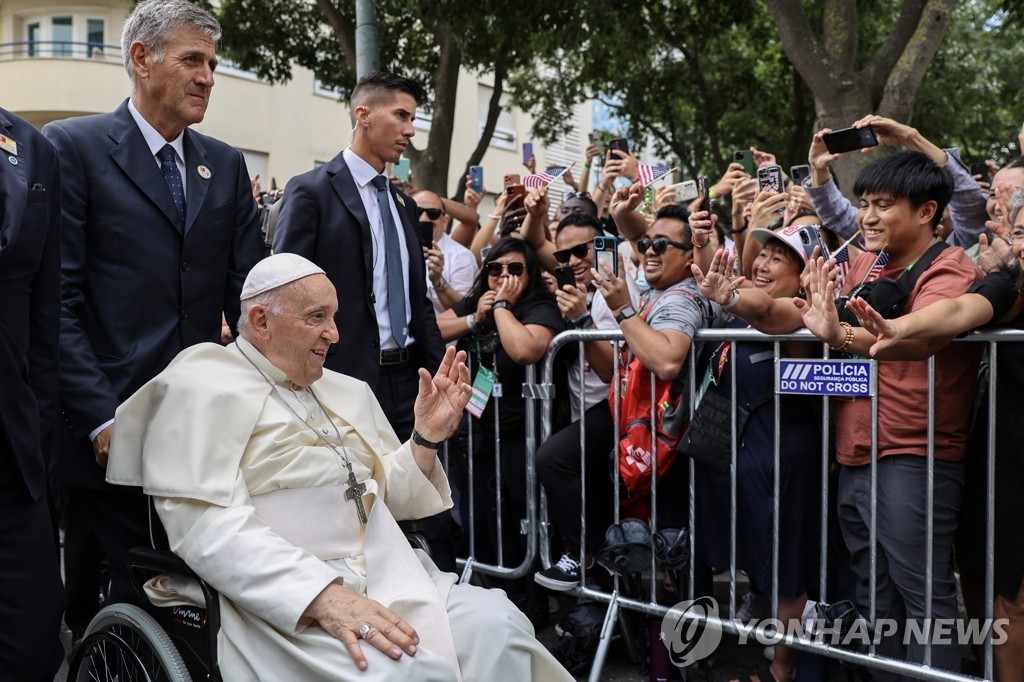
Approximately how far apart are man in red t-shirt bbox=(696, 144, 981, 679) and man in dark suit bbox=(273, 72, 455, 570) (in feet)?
4.47

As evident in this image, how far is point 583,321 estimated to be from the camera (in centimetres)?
489

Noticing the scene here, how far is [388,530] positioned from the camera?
10.4 ft

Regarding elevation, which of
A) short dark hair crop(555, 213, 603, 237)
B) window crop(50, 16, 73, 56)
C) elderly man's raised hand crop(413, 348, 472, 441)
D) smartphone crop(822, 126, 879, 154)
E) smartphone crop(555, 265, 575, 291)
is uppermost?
window crop(50, 16, 73, 56)

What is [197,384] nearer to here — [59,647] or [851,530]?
[59,647]

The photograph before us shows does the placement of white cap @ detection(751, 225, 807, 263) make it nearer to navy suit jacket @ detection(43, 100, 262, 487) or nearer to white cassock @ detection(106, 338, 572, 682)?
white cassock @ detection(106, 338, 572, 682)

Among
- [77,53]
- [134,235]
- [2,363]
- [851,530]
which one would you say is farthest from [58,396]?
[77,53]

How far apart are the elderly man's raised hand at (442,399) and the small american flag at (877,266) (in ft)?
5.39

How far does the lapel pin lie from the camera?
8.67 feet

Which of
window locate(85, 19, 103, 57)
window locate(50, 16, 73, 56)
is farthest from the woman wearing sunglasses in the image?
window locate(50, 16, 73, 56)

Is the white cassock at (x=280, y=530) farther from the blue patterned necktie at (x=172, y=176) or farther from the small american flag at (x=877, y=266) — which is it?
the small american flag at (x=877, y=266)

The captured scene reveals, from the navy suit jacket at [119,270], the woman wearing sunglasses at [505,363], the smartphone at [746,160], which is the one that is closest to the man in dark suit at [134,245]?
the navy suit jacket at [119,270]

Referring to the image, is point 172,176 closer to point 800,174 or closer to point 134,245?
point 134,245

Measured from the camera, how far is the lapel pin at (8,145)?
2.64 meters

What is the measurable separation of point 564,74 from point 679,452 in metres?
14.8
